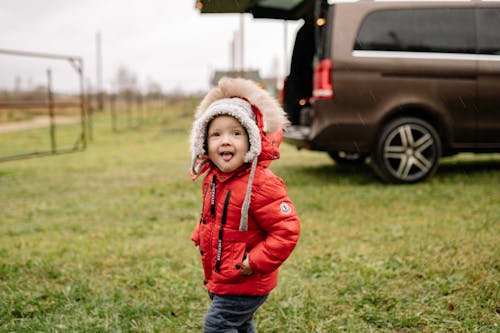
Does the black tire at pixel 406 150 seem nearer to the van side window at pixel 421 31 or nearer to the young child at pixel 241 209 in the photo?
the van side window at pixel 421 31

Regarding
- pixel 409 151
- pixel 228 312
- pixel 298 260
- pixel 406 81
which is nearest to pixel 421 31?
pixel 406 81

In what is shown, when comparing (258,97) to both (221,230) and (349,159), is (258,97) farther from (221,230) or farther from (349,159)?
(349,159)

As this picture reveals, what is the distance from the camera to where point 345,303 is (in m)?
2.61

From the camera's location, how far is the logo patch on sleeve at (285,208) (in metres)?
1.78

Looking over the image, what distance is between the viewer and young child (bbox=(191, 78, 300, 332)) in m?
1.77

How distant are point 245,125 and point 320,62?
149 inches

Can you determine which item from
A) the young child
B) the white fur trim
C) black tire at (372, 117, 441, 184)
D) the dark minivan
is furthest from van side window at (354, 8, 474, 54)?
the young child

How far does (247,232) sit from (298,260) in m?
1.52

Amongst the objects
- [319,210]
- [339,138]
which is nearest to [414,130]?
[339,138]

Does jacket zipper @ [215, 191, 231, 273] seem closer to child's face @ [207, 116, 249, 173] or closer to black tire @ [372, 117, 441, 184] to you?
child's face @ [207, 116, 249, 173]

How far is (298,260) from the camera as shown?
128 inches

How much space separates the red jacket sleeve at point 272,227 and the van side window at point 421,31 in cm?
394

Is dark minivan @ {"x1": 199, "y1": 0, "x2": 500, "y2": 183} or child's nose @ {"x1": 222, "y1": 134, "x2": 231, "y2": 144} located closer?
child's nose @ {"x1": 222, "y1": 134, "x2": 231, "y2": 144}

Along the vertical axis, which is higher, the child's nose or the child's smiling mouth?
the child's nose
